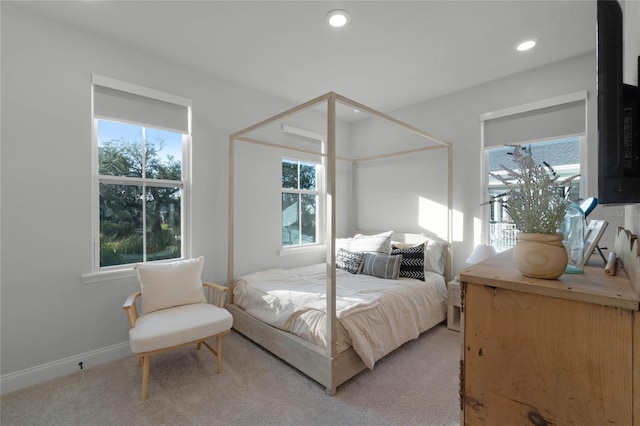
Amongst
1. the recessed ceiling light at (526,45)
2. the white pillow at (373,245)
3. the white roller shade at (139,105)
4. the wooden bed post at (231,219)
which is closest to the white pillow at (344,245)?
the white pillow at (373,245)

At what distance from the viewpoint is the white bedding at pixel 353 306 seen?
83.9 inches

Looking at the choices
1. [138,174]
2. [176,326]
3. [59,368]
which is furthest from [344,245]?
[59,368]

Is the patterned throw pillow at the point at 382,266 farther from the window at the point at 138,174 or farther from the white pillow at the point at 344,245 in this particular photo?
the window at the point at 138,174

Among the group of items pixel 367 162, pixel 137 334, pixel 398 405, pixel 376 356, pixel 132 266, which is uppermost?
pixel 367 162

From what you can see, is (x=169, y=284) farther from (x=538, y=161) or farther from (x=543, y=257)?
(x=538, y=161)

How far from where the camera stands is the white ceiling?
204 centimetres

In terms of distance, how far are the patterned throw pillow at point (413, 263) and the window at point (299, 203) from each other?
4.81 feet

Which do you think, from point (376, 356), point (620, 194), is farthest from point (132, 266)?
point (620, 194)

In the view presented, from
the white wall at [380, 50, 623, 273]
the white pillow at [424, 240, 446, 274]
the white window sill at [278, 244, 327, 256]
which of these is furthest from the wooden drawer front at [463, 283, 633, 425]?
the white window sill at [278, 244, 327, 256]

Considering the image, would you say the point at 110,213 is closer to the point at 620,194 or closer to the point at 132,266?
the point at 132,266

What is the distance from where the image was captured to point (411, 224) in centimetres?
388

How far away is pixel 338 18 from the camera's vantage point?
6.99 feet

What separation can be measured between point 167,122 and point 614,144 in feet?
10.2

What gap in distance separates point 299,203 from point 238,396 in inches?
99.3
